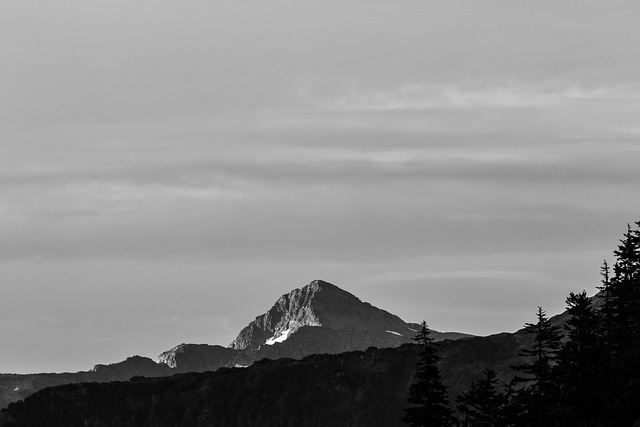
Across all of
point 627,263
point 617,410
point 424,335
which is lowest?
point 617,410

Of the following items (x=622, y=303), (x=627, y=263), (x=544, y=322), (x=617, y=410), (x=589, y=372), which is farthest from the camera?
(x=627, y=263)

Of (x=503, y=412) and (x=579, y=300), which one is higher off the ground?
(x=579, y=300)

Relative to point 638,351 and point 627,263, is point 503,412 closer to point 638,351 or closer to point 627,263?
point 638,351

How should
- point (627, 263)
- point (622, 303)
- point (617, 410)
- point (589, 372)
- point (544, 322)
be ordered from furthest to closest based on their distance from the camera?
point (627, 263) → point (622, 303) → point (544, 322) → point (589, 372) → point (617, 410)

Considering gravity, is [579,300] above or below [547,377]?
above

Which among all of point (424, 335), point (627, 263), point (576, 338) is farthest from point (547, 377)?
point (627, 263)

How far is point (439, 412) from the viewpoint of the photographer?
130000mm

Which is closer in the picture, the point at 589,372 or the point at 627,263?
the point at 589,372

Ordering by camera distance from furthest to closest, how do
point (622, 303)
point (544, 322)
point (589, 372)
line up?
1. point (622, 303)
2. point (544, 322)
3. point (589, 372)

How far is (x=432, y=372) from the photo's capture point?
428 feet

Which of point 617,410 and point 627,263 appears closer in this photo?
point 617,410

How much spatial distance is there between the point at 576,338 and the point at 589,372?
6.14 m

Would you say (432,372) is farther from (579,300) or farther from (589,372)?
(579,300)

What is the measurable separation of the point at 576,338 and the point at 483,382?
1044cm
